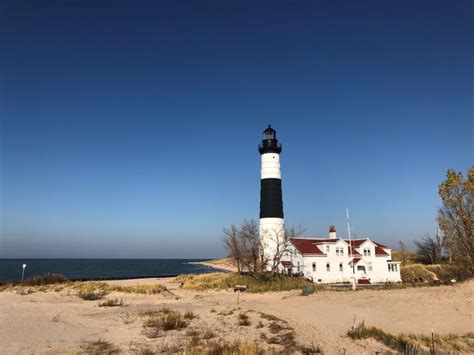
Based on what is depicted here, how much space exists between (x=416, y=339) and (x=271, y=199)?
2524cm

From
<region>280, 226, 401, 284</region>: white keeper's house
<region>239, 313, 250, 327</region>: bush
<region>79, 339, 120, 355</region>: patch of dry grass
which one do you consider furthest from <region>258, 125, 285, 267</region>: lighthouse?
<region>79, 339, 120, 355</region>: patch of dry grass

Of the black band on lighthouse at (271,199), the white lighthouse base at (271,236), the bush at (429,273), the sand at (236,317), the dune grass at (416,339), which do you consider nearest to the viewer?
the dune grass at (416,339)

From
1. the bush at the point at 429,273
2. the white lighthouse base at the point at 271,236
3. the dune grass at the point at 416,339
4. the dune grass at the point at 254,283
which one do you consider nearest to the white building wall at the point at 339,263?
the white lighthouse base at the point at 271,236

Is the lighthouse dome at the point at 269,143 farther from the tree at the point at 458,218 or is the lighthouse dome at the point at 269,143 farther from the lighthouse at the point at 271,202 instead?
the tree at the point at 458,218

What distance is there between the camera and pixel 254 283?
33.3 metres

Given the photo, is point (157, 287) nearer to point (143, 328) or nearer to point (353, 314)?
point (143, 328)

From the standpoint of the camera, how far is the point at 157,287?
102 feet

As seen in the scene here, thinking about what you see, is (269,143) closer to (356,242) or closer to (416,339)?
(356,242)

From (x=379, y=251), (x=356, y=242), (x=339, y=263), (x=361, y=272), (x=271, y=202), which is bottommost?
(x=361, y=272)

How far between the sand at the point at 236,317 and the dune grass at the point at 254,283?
151 inches

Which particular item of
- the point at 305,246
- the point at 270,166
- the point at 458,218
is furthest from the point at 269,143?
the point at 458,218

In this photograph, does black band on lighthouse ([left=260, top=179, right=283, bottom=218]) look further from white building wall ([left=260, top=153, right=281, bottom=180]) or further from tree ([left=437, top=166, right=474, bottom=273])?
tree ([left=437, top=166, right=474, bottom=273])

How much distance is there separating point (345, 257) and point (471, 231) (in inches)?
512

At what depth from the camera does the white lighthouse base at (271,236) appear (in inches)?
1468
